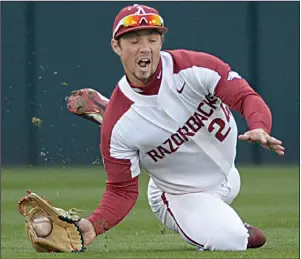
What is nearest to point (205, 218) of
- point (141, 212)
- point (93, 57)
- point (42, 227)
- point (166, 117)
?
point (166, 117)

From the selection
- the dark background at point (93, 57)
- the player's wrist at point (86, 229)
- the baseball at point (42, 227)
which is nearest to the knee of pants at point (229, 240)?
the player's wrist at point (86, 229)

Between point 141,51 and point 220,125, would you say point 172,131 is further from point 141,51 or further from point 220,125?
point 141,51

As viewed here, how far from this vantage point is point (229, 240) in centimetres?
563

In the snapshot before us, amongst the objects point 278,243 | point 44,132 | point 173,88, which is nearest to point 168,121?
point 173,88

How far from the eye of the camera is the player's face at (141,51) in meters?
5.43

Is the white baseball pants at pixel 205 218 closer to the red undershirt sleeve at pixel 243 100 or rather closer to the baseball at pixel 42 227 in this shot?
the red undershirt sleeve at pixel 243 100

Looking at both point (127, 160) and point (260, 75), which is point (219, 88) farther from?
point (260, 75)

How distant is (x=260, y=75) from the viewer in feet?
50.1

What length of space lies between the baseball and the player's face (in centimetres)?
89

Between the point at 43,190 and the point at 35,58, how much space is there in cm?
333

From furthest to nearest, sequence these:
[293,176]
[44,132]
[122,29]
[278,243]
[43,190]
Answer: [44,132]
[293,176]
[43,190]
[278,243]
[122,29]

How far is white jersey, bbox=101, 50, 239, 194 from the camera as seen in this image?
562 cm

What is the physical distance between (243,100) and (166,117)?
1.59 feet

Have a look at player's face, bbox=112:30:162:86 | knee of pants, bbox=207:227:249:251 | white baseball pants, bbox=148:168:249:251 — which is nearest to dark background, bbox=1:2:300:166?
white baseball pants, bbox=148:168:249:251
